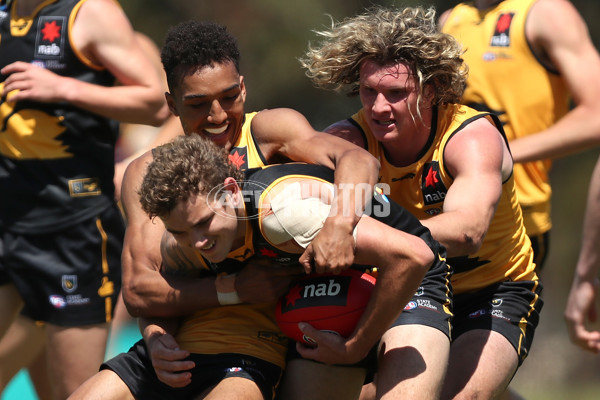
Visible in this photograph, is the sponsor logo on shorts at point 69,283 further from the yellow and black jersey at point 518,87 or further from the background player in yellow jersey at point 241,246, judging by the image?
the yellow and black jersey at point 518,87

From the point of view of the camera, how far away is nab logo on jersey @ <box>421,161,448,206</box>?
4.35 m

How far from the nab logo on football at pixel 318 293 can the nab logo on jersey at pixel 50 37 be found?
2.30m

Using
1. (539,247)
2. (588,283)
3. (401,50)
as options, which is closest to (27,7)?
(401,50)

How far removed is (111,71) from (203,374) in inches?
84.3

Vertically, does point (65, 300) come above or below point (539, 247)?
below

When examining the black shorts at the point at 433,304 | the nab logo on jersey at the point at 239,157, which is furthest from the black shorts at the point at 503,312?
the nab logo on jersey at the point at 239,157

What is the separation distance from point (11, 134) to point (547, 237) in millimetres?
3160

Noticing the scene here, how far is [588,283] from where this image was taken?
5.59 meters

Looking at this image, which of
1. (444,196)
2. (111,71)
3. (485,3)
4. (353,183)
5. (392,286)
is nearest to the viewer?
(392,286)

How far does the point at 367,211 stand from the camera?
378 centimetres

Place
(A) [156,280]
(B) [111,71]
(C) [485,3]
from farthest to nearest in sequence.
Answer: (C) [485,3] → (B) [111,71] → (A) [156,280]

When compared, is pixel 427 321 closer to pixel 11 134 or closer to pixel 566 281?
pixel 11 134

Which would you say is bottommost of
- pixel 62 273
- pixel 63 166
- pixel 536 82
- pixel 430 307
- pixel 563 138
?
pixel 62 273

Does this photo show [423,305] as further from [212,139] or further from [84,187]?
[84,187]
